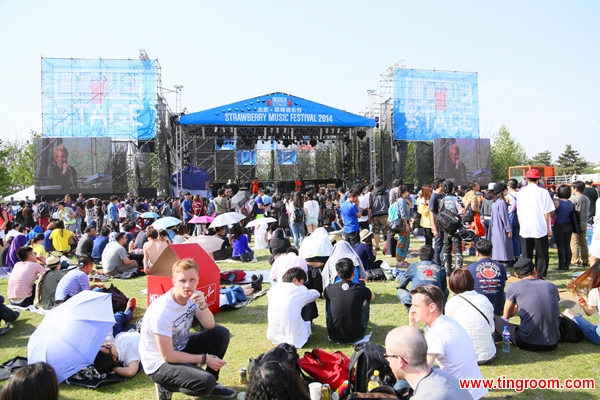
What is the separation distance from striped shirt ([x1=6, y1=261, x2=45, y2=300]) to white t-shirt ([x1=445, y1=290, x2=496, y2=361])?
5538mm

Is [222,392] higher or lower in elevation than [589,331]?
lower

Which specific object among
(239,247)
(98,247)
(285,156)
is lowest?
(239,247)

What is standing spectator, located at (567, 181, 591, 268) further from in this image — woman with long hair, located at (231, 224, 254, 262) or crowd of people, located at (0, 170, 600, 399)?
woman with long hair, located at (231, 224, 254, 262)

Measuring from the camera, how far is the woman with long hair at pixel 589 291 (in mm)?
3809

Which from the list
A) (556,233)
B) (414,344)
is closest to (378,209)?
(556,233)

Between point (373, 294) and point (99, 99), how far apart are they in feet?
67.5

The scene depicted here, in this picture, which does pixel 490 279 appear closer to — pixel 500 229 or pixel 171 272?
pixel 500 229

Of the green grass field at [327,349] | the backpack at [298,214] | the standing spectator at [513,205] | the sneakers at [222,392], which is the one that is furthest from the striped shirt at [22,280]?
the standing spectator at [513,205]

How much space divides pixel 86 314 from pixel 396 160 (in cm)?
2049

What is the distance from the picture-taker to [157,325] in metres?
2.95

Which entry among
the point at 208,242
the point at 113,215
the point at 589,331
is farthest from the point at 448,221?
the point at 113,215

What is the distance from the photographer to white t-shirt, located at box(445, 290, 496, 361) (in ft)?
12.1

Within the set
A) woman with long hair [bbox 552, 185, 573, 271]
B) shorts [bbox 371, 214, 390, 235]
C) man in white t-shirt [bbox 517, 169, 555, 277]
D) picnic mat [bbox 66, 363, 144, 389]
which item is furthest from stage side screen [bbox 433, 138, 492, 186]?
picnic mat [bbox 66, 363, 144, 389]

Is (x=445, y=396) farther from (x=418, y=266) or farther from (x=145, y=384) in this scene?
(x=418, y=266)
